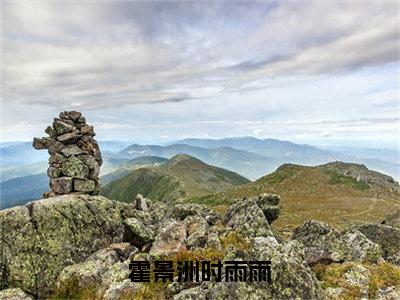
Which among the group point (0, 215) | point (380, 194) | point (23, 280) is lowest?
point (380, 194)

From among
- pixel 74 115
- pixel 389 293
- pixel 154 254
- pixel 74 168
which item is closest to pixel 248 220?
pixel 154 254

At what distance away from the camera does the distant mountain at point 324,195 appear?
110 m

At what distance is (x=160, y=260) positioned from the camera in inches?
934

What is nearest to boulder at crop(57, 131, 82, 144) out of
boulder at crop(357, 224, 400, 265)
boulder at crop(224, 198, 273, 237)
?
boulder at crop(224, 198, 273, 237)

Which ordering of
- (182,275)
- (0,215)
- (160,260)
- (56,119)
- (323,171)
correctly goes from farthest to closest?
(323,171), (56,119), (0,215), (160,260), (182,275)

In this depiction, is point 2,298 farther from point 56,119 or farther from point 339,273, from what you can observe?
point 56,119

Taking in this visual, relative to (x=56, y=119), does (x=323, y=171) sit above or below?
below

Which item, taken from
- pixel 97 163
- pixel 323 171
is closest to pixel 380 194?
pixel 323 171

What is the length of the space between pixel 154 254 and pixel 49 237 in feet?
29.3

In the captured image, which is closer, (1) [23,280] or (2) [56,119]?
(1) [23,280]

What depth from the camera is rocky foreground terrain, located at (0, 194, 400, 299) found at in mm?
20453

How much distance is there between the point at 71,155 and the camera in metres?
43.3

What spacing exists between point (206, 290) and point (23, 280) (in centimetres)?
1377

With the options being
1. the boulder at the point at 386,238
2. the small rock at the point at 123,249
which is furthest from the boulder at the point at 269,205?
the small rock at the point at 123,249
